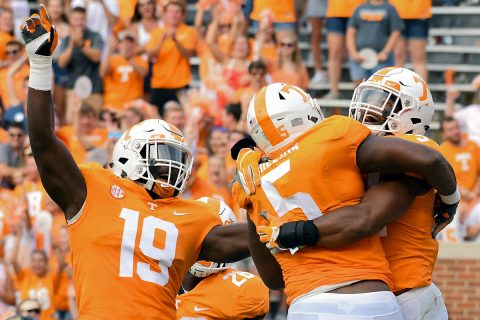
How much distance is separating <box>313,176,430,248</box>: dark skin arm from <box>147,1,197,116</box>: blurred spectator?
820 centimetres

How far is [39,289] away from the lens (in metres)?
11.4

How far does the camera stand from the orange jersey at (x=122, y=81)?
1338 cm

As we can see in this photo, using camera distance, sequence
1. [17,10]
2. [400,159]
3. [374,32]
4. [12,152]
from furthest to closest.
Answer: [17,10] → [12,152] → [374,32] → [400,159]

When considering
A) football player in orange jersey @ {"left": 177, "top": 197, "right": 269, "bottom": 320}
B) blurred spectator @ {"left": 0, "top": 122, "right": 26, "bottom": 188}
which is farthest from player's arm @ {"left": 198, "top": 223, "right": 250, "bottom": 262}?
blurred spectator @ {"left": 0, "top": 122, "right": 26, "bottom": 188}

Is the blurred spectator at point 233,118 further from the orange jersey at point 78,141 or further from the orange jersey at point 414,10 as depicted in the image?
the orange jersey at point 414,10

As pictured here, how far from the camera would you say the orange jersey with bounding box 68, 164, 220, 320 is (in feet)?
18.6

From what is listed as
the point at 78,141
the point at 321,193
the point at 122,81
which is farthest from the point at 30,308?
the point at 321,193

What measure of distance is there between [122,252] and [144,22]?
8.25m

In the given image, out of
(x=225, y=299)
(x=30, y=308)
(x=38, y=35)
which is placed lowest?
(x=30, y=308)

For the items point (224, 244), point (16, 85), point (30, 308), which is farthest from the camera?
point (16, 85)

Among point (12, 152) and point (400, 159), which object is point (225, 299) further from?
point (12, 152)

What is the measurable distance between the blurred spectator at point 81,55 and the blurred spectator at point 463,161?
159 inches

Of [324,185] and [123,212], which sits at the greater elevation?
[324,185]

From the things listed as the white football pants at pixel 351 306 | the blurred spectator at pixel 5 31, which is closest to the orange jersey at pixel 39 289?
the blurred spectator at pixel 5 31
